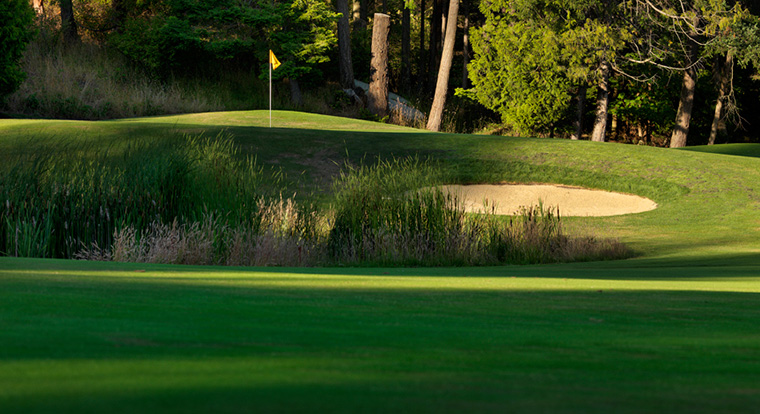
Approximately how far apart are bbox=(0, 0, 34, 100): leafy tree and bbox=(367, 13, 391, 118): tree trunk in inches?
517

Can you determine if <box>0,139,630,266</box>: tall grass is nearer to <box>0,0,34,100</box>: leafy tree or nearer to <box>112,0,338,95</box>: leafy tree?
<box>0,0,34,100</box>: leafy tree

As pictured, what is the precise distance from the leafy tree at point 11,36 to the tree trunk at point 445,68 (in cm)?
1384

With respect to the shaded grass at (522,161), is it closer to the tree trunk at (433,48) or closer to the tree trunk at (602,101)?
the tree trunk at (602,101)

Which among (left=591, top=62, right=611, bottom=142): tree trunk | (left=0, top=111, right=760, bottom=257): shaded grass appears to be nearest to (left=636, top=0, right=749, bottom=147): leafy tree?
(left=591, top=62, right=611, bottom=142): tree trunk

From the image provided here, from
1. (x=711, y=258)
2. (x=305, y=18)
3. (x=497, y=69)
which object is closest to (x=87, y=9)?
(x=305, y=18)

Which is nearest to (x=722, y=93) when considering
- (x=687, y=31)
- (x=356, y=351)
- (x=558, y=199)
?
(x=687, y=31)

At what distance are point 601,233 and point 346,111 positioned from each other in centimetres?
1990

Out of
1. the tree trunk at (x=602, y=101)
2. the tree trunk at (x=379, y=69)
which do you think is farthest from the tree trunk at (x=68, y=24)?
the tree trunk at (x=602, y=101)

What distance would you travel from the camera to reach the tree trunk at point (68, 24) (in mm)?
29047

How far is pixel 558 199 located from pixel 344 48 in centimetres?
1829

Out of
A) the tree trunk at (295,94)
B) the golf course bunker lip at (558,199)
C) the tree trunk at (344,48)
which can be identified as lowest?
the golf course bunker lip at (558,199)

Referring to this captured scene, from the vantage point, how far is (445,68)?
27.5 meters

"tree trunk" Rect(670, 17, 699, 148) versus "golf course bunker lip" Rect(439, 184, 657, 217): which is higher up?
"tree trunk" Rect(670, 17, 699, 148)

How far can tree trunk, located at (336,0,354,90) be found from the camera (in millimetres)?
29922
